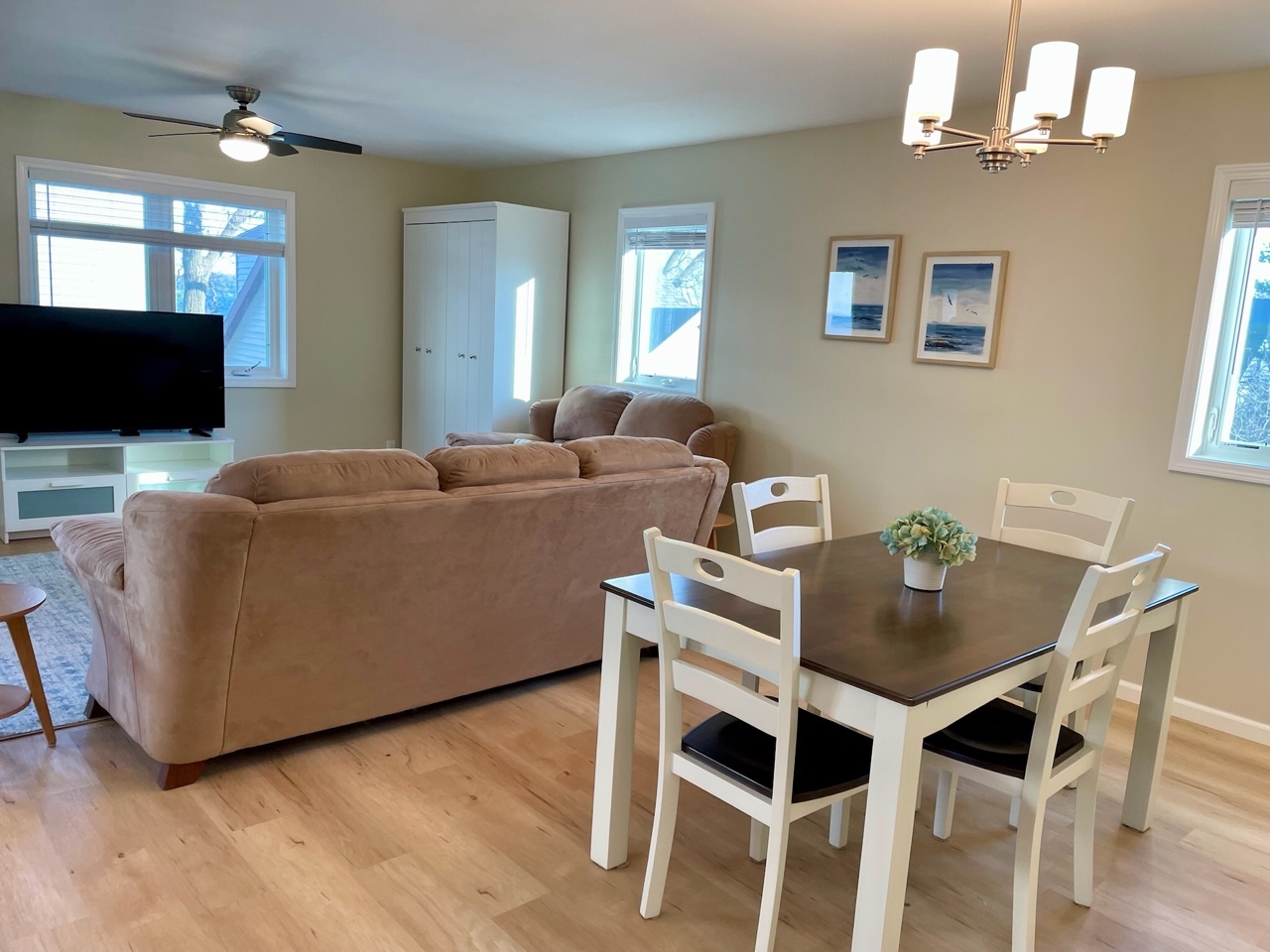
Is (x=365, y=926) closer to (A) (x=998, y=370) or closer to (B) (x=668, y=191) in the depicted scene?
(A) (x=998, y=370)

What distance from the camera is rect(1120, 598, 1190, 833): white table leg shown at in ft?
7.95

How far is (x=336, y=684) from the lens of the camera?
2.72 m

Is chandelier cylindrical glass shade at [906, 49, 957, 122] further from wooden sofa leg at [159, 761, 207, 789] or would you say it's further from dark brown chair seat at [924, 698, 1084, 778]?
wooden sofa leg at [159, 761, 207, 789]

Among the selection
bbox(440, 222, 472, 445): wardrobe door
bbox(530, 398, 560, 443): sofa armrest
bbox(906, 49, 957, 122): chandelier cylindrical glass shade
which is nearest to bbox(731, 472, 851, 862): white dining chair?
bbox(906, 49, 957, 122): chandelier cylindrical glass shade

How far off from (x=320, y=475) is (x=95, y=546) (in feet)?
2.55

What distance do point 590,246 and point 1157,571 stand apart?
14.7 ft

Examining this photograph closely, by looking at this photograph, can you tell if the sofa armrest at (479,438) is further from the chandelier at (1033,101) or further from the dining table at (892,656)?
the chandelier at (1033,101)

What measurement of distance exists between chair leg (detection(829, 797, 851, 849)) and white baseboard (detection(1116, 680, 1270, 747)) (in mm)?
1482

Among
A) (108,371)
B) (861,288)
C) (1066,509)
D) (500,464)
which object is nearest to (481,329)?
(108,371)

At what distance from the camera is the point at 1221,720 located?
11.0ft

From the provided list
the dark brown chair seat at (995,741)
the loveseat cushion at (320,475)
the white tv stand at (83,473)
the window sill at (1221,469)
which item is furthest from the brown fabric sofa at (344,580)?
the white tv stand at (83,473)

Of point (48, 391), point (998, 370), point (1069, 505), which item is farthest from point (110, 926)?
point (48, 391)

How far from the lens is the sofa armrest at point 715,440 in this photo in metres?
4.66

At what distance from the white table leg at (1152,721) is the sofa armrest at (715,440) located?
2501 millimetres
